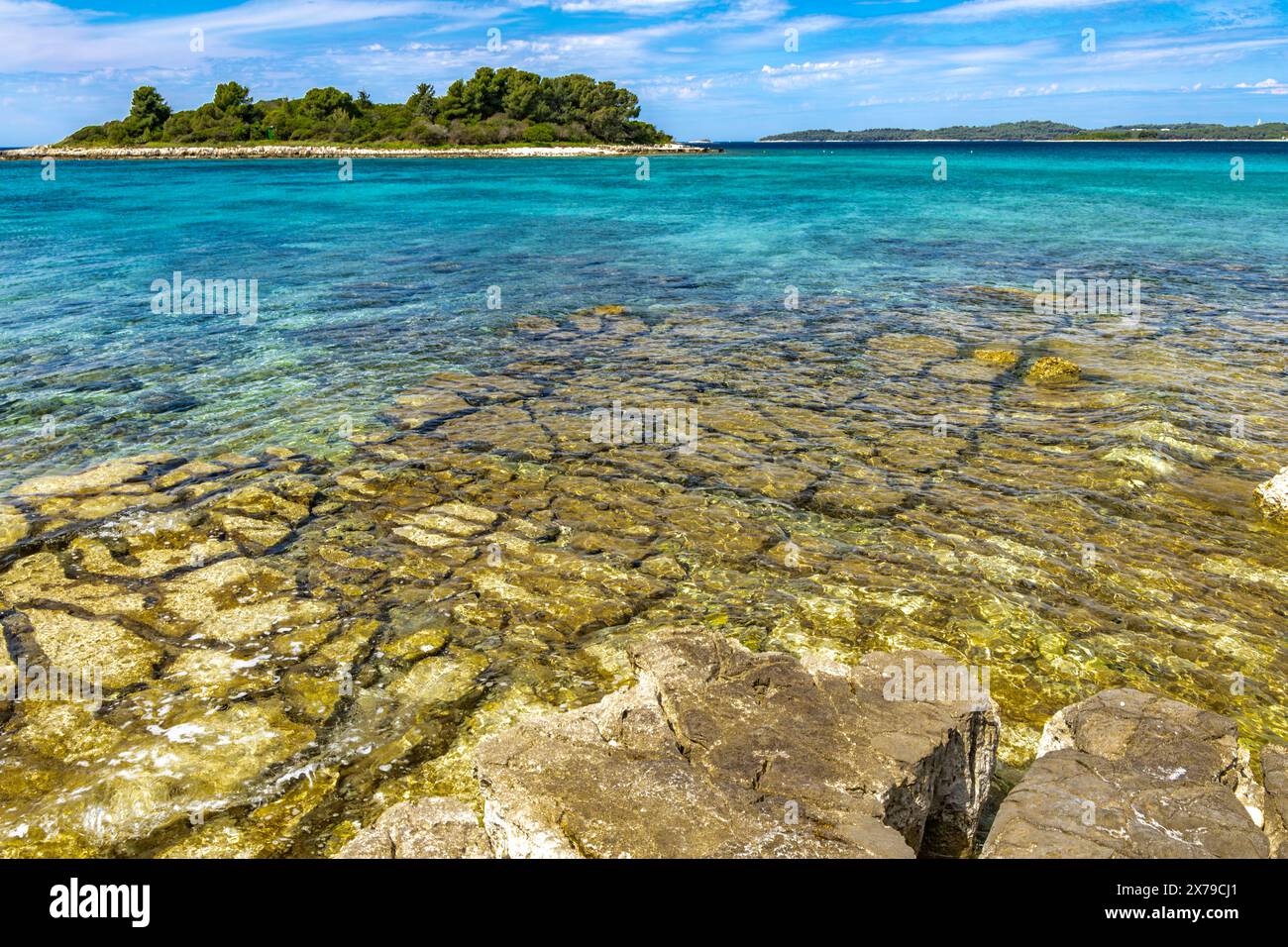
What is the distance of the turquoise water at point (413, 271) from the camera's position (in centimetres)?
1478

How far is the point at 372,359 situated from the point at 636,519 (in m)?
9.94

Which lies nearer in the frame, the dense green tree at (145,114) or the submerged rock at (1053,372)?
the submerged rock at (1053,372)

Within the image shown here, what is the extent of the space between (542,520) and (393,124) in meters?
195

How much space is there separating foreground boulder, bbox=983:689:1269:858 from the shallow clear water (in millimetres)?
1048

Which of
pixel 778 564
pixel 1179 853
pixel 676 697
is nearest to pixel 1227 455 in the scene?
pixel 778 564

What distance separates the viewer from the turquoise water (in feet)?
48.5

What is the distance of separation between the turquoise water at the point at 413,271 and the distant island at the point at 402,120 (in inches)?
4496

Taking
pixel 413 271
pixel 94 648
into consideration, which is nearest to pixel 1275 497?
pixel 94 648

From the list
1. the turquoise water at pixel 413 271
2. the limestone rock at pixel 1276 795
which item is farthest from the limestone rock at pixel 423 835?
the turquoise water at pixel 413 271

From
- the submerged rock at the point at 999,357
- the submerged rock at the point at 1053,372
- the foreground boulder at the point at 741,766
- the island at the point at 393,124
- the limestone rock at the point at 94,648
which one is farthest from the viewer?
the island at the point at 393,124

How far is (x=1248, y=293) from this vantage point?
2473 cm

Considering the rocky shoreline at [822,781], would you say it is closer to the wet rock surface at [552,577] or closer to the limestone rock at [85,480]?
the wet rock surface at [552,577]

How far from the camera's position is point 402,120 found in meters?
183

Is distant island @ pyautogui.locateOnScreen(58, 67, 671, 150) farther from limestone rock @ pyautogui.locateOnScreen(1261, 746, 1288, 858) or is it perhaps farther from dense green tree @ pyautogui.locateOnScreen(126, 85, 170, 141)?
limestone rock @ pyautogui.locateOnScreen(1261, 746, 1288, 858)
